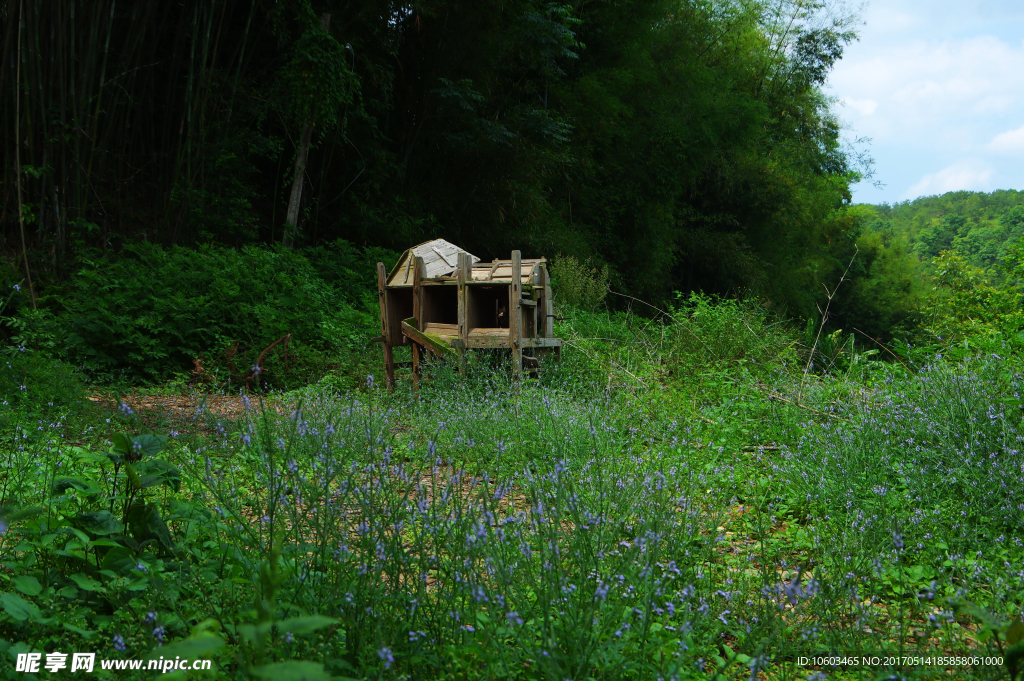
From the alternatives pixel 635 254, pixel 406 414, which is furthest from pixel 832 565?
pixel 635 254

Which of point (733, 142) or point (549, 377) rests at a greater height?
point (733, 142)

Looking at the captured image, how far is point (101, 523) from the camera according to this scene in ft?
6.74

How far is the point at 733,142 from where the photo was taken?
1977 cm

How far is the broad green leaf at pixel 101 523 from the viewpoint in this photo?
79.8 inches

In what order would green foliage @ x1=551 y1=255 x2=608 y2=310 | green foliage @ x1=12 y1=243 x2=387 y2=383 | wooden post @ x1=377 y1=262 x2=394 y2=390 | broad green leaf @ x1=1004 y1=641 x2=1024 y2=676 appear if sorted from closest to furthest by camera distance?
1. broad green leaf @ x1=1004 y1=641 x2=1024 y2=676
2. wooden post @ x1=377 y1=262 x2=394 y2=390
3. green foliage @ x1=12 y1=243 x2=387 y2=383
4. green foliage @ x1=551 y1=255 x2=608 y2=310

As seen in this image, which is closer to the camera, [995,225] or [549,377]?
[549,377]

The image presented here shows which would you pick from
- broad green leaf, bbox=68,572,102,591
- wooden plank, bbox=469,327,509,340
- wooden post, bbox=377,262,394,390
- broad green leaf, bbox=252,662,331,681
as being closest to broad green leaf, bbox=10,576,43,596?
broad green leaf, bbox=68,572,102,591

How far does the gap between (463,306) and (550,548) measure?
14.0 ft

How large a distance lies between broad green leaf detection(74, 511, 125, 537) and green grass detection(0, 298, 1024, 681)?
0.05 metres

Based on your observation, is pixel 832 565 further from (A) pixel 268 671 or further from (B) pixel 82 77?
(B) pixel 82 77

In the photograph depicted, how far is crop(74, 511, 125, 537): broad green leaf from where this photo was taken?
203 centimetres

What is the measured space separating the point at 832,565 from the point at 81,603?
266cm

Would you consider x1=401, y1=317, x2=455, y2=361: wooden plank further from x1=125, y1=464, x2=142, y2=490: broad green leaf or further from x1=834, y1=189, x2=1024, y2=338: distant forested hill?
x1=834, y1=189, x2=1024, y2=338: distant forested hill

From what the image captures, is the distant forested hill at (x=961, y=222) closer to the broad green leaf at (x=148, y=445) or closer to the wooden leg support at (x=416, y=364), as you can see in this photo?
the wooden leg support at (x=416, y=364)
